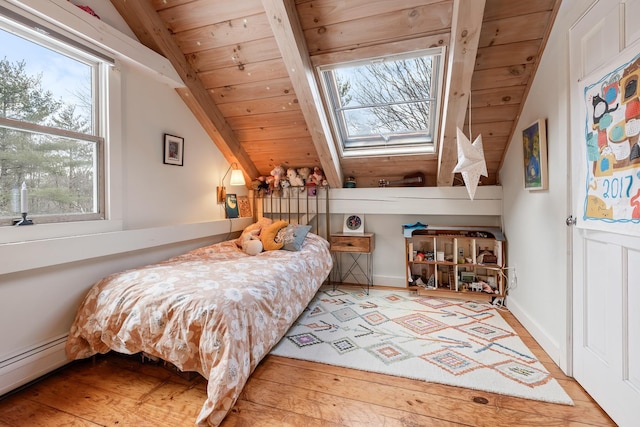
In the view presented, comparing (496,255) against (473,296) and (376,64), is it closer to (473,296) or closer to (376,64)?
(473,296)

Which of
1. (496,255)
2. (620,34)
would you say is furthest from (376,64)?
(496,255)

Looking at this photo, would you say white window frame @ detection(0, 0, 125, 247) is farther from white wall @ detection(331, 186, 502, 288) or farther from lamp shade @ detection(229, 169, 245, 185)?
white wall @ detection(331, 186, 502, 288)

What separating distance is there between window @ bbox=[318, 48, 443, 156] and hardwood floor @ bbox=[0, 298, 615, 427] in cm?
221

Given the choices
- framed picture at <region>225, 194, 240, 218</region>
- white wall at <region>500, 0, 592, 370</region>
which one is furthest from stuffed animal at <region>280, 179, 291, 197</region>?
white wall at <region>500, 0, 592, 370</region>

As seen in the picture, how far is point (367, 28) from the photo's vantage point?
2158 mm

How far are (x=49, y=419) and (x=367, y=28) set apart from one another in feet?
9.83

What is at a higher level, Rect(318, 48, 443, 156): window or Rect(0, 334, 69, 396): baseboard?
Rect(318, 48, 443, 156): window

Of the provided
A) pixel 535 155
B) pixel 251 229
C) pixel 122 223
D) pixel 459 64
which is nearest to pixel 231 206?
pixel 251 229

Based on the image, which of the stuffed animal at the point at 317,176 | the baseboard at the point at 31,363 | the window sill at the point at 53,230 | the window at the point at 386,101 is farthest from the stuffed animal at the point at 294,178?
the baseboard at the point at 31,363

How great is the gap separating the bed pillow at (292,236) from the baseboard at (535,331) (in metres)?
2.03

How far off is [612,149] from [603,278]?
24.8 inches

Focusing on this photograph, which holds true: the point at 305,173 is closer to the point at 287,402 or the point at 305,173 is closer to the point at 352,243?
the point at 352,243

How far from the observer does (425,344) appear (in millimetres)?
2158

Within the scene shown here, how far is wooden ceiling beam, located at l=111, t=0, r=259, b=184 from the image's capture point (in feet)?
7.34
